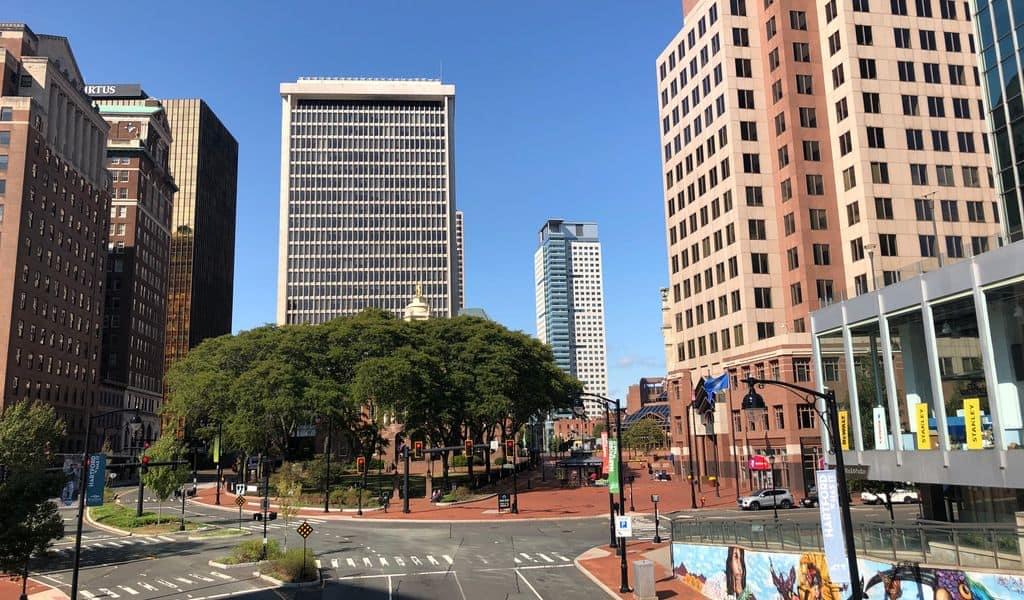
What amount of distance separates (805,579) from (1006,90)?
2262 centimetres

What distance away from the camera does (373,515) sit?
6316cm

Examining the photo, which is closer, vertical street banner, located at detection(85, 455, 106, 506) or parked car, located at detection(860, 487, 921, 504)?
vertical street banner, located at detection(85, 455, 106, 506)

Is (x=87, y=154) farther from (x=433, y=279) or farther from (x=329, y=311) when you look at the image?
(x=433, y=279)

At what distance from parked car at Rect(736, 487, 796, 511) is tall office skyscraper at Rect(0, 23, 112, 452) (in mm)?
91402

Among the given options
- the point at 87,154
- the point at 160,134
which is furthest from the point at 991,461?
the point at 160,134

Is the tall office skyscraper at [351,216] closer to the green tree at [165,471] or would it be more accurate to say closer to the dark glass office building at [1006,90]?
the green tree at [165,471]

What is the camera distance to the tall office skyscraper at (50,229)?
99.4 meters

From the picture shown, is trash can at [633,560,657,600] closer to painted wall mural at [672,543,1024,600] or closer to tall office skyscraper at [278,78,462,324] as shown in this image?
painted wall mural at [672,543,1024,600]

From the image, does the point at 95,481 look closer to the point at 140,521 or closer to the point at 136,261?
the point at 140,521

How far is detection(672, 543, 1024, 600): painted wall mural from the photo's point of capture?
63.7 feet

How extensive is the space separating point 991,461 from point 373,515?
49.9 meters

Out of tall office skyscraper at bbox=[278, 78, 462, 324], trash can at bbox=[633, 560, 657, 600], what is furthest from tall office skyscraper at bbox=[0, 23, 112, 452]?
trash can at bbox=[633, 560, 657, 600]

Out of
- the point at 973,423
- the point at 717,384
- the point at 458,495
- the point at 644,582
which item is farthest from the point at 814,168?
the point at 644,582

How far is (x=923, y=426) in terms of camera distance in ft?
89.7
